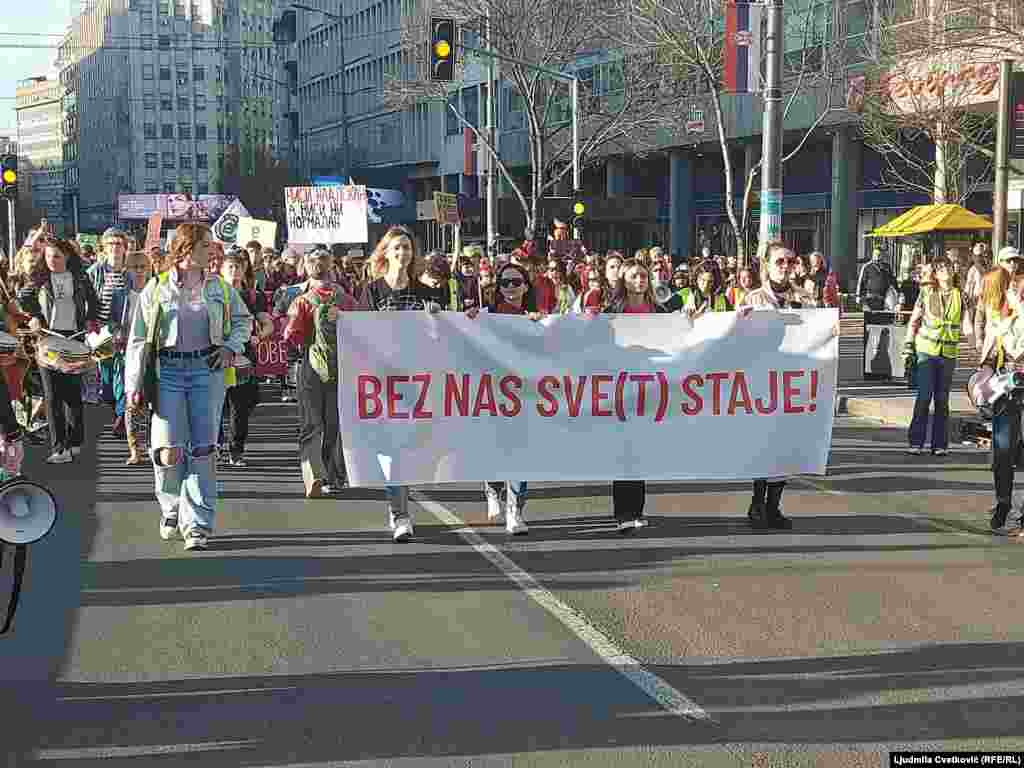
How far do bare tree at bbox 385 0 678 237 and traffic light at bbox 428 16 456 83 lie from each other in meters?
10.9

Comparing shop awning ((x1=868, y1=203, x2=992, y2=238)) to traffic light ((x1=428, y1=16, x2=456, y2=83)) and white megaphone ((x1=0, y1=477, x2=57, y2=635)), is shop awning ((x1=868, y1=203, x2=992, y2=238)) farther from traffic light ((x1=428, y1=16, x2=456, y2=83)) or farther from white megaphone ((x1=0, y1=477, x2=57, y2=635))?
white megaphone ((x1=0, y1=477, x2=57, y2=635))

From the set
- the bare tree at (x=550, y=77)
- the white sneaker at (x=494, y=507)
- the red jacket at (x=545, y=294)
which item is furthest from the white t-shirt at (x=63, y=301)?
the bare tree at (x=550, y=77)

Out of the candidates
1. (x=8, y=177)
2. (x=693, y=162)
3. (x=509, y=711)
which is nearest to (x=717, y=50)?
(x=8, y=177)

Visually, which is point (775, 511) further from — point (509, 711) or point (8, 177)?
point (8, 177)

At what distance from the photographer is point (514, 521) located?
9570 millimetres

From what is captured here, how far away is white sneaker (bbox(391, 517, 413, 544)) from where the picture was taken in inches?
368

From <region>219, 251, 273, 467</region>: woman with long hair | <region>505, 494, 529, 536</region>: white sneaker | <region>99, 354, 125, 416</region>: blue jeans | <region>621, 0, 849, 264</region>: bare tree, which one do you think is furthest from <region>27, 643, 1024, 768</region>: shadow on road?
<region>621, 0, 849, 264</region>: bare tree

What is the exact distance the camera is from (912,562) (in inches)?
345

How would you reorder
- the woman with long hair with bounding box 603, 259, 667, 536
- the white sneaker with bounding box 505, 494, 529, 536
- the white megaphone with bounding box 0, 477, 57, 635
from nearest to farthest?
the white megaphone with bounding box 0, 477, 57, 635 < the white sneaker with bounding box 505, 494, 529, 536 < the woman with long hair with bounding box 603, 259, 667, 536

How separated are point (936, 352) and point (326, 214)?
47.9 ft

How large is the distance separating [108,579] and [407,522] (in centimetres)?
194

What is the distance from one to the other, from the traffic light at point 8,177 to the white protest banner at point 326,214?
486 centimetres

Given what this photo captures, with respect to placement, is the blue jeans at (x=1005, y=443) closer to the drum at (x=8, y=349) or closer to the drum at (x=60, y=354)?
the drum at (x=60, y=354)

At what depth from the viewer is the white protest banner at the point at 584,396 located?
31.4ft
